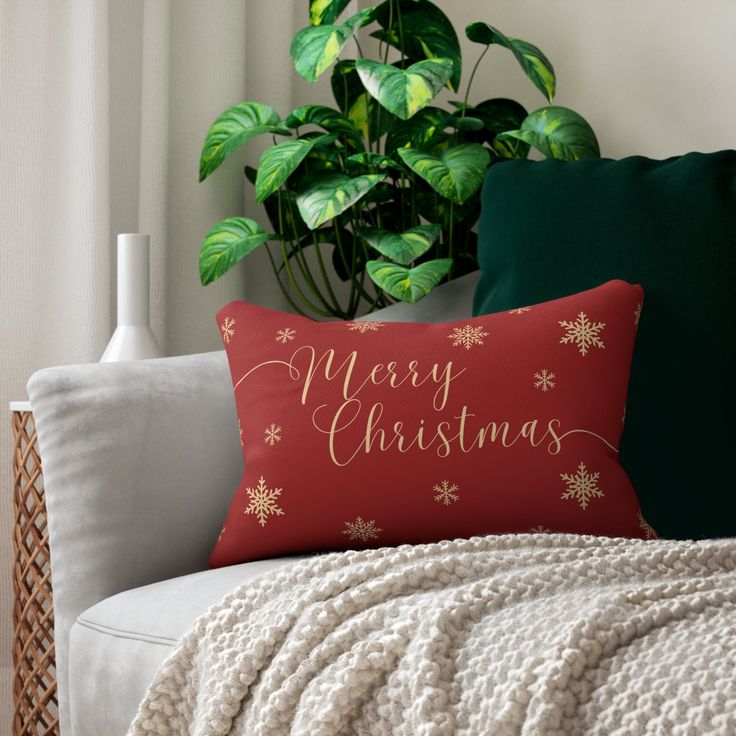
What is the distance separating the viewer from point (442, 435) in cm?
102

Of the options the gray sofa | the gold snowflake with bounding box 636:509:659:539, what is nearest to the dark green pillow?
the gold snowflake with bounding box 636:509:659:539

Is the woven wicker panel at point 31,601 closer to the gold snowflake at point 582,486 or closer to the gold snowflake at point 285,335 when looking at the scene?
the gold snowflake at point 285,335

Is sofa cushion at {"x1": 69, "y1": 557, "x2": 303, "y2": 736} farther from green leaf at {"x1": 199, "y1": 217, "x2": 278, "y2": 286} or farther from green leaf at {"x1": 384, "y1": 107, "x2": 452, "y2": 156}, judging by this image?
green leaf at {"x1": 384, "y1": 107, "x2": 452, "y2": 156}

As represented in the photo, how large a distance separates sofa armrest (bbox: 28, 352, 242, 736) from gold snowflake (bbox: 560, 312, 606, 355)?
0.44 m

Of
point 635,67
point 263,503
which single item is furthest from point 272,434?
point 635,67

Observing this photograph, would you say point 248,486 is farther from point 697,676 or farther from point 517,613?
point 697,676

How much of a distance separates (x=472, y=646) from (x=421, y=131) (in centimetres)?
126

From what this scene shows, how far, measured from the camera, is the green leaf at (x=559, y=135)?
156 cm

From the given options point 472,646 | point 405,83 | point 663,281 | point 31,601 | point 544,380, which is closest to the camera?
point 472,646

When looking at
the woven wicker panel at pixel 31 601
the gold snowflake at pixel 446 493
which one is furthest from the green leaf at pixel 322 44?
the gold snowflake at pixel 446 493

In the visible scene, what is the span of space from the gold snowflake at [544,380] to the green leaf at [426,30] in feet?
2.89

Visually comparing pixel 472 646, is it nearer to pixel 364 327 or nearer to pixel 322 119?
pixel 364 327

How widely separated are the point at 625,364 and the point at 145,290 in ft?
2.72

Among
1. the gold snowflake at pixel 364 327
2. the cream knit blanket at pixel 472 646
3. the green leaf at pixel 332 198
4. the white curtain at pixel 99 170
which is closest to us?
the cream knit blanket at pixel 472 646
